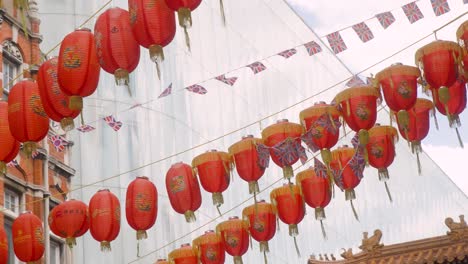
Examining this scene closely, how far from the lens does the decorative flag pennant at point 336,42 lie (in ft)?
50.7

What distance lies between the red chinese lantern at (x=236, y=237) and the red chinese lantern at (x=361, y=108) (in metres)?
2.71

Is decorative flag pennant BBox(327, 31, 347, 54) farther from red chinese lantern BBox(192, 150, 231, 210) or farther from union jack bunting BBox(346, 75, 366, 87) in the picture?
red chinese lantern BBox(192, 150, 231, 210)

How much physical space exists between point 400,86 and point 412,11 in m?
1.20

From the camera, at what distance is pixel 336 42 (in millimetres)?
15523

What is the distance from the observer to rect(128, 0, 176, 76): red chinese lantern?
13.4 meters

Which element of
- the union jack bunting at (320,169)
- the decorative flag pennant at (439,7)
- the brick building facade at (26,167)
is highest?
the brick building facade at (26,167)

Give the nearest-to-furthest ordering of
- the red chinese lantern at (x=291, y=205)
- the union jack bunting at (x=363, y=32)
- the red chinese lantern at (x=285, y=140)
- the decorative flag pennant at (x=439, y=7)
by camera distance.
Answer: the decorative flag pennant at (x=439, y=7), the union jack bunting at (x=363, y=32), the red chinese lantern at (x=285, y=140), the red chinese lantern at (x=291, y=205)

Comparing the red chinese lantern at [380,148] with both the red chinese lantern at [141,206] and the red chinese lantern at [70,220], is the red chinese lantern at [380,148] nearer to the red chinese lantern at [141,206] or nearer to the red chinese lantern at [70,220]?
the red chinese lantern at [141,206]

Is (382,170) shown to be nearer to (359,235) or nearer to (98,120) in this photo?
(98,120)

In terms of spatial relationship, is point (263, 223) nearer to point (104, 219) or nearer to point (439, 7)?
point (104, 219)

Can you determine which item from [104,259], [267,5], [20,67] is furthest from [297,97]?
[20,67]

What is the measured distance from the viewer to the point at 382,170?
15.4m

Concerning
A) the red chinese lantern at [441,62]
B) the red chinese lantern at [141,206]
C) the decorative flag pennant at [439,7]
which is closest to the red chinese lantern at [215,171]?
the red chinese lantern at [141,206]

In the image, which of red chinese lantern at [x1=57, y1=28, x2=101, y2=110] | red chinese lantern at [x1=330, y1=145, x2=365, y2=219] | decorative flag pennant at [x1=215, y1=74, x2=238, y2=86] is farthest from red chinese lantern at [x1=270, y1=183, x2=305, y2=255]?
red chinese lantern at [x1=57, y1=28, x2=101, y2=110]
